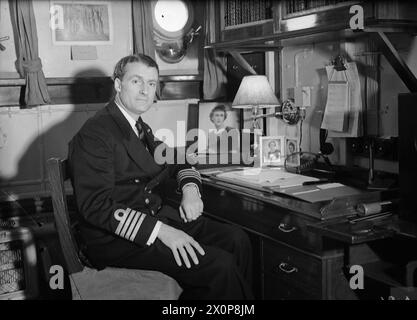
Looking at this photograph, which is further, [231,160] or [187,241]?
[231,160]

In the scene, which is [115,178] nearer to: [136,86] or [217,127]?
[136,86]

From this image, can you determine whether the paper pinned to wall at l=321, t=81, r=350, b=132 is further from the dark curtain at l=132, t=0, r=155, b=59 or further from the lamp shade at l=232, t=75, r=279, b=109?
the dark curtain at l=132, t=0, r=155, b=59

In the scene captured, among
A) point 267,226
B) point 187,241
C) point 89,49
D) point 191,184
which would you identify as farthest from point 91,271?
point 89,49

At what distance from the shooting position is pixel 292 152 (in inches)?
113

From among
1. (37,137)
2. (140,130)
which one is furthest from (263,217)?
(37,137)

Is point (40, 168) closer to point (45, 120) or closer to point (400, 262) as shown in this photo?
point (45, 120)

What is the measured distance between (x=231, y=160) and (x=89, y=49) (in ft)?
3.85

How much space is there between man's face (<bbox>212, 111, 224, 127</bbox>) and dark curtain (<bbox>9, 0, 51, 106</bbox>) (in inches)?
42.1

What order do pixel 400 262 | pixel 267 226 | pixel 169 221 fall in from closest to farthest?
pixel 400 262, pixel 267 226, pixel 169 221

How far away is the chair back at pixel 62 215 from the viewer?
2.00 meters

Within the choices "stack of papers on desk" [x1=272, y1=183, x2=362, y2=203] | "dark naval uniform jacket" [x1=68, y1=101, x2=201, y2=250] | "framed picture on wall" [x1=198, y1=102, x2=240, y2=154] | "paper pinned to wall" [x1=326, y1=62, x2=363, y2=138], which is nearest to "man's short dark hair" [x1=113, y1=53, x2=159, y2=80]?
"dark naval uniform jacket" [x1=68, y1=101, x2=201, y2=250]

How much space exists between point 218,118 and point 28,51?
4.08ft

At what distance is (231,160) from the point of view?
3.05 meters
